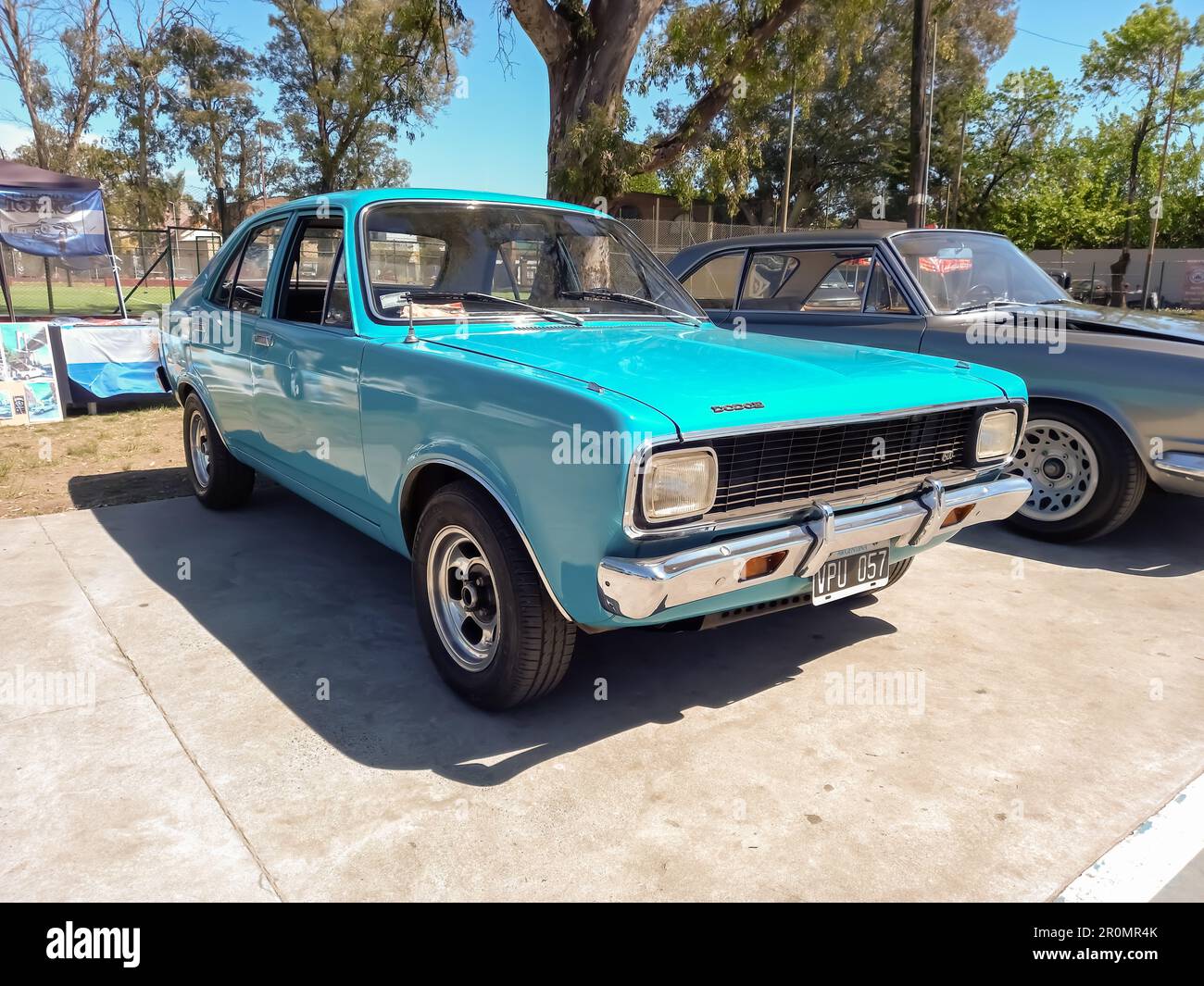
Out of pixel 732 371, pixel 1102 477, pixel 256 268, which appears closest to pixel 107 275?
pixel 256 268

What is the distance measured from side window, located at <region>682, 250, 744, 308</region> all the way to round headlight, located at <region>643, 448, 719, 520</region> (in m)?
4.05

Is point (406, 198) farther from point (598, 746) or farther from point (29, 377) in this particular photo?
point (29, 377)

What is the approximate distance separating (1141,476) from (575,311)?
3207 mm

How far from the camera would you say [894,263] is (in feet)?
17.9

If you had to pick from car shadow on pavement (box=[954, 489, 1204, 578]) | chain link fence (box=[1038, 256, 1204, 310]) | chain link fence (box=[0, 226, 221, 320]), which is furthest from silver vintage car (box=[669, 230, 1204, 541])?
chain link fence (box=[1038, 256, 1204, 310])

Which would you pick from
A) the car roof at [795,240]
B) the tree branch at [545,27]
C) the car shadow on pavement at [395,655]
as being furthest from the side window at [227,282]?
the tree branch at [545,27]

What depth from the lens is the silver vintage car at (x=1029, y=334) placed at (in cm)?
449

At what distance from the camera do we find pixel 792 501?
9.17 ft

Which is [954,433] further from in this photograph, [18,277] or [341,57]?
[341,57]

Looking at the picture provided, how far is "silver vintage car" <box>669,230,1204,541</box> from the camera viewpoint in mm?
4488

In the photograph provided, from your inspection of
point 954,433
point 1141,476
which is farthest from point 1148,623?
point 954,433

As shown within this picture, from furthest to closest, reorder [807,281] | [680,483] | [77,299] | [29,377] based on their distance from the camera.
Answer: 1. [77,299]
2. [29,377]
3. [807,281]
4. [680,483]

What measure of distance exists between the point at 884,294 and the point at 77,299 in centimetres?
2271

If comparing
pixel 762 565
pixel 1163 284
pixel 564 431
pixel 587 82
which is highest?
pixel 587 82
